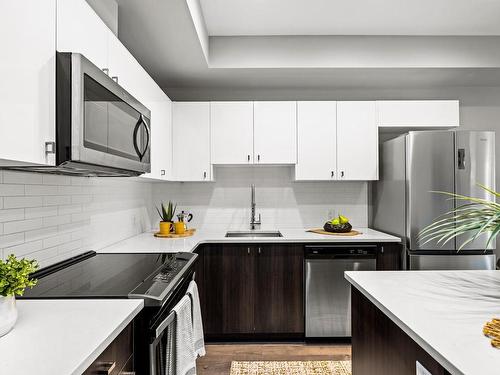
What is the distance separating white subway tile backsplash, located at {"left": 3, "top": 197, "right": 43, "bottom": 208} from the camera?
1.62 meters

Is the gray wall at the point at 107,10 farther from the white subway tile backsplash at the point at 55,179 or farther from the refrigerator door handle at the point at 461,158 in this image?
the refrigerator door handle at the point at 461,158

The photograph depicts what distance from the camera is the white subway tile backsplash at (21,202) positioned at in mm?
1617

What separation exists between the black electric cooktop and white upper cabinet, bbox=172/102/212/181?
4.28 ft

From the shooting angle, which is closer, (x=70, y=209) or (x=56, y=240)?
(x=56, y=240)

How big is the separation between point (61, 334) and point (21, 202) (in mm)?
902

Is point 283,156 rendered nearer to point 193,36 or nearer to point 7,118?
point 193,36

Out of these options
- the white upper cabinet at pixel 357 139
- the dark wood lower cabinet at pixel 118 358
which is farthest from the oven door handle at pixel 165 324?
the white upper cabinet at pixel 357 139

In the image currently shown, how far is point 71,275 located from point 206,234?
1.66 meters

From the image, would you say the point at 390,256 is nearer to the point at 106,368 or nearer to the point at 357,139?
the point at 357,139

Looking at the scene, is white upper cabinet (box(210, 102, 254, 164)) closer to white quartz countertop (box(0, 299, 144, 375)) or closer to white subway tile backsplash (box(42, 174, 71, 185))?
white subway tile backsplash (box(42, 174, 71, 185))

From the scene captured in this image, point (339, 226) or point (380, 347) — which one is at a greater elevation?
point (339, 226)

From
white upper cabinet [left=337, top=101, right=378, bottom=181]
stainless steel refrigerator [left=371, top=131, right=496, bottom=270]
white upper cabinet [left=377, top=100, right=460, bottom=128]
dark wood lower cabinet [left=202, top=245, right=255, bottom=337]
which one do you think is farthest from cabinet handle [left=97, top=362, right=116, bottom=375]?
white upper cabinet [left=377, top=100, right=460, bottom=128]

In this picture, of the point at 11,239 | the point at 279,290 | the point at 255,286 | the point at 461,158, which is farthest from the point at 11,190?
the point at 461,158

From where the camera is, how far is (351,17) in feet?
9.72
